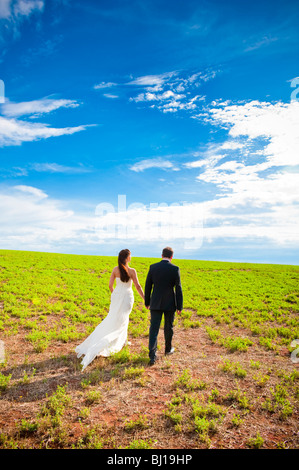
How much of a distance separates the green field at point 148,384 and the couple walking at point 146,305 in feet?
1.36

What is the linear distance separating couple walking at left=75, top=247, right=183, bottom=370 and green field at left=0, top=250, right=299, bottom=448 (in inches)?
16.3

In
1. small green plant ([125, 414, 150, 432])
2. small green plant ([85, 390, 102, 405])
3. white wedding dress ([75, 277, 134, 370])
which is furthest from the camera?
white wedding dress ([75, 277, 134, 370])

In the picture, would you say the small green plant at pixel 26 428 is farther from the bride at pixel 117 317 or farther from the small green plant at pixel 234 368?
the small green plant at pixel 234 368

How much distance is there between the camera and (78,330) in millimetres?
12445

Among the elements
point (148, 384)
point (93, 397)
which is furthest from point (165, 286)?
point (93, 397)

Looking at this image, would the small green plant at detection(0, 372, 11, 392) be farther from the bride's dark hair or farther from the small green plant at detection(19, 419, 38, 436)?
the bride's dark hair

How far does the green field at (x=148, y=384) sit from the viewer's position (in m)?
5.35

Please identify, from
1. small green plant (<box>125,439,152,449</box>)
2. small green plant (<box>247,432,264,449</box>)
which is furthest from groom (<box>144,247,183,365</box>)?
small green plant (<box>247,432,264,449</box>)

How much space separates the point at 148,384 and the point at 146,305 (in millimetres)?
2243

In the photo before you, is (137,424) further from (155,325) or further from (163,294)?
(163,294)

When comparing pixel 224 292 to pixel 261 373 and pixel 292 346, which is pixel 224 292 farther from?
pixel 261 373

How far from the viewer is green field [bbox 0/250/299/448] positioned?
5.35 metres
